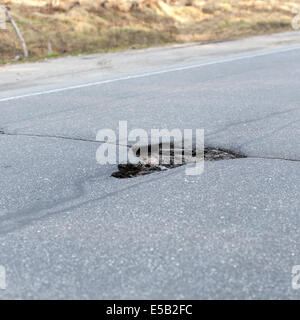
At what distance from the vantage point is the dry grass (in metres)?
18.0

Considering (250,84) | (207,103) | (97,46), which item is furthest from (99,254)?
(97,46)

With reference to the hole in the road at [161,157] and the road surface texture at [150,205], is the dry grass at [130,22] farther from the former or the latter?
the hole in the road at [161,157]

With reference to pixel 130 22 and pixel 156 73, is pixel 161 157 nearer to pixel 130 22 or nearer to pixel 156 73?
pixel 156 73

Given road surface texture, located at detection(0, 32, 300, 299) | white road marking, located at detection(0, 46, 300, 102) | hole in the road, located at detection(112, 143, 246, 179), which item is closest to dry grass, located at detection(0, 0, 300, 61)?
white road marking, located at detection(0, 46, 300, 102)

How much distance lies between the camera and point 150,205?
3588 millimetres

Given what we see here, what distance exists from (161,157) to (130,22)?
59.8 feet

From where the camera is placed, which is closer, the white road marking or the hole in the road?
the hole in the road

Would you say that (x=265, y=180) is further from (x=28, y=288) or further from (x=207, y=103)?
(x=207, y=103)

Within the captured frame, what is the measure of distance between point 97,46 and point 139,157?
14303 millimetres

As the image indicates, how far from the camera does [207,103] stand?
273 inches

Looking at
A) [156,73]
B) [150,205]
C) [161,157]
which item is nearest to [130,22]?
[156,73]

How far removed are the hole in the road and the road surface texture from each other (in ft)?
0.40

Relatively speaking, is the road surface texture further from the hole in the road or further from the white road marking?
the white road marking

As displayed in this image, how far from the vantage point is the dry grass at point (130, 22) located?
17984 mm
